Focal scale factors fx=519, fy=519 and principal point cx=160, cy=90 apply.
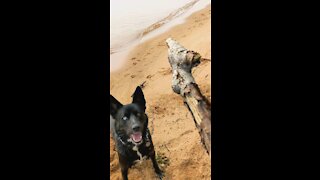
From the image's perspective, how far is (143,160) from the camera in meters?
3.98

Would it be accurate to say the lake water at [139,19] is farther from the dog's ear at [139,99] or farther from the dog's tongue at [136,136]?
the dog's tongue at [136,136]

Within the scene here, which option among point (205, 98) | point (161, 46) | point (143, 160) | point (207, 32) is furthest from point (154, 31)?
point (143, 160)

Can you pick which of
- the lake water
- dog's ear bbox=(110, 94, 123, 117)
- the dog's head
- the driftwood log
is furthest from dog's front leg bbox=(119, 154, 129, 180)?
the lake water

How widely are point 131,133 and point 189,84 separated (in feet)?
1.98

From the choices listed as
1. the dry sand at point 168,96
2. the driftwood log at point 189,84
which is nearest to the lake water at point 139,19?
the dry sand at point 168,96

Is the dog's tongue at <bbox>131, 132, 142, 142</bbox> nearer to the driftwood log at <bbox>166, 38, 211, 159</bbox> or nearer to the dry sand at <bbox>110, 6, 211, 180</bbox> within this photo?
the dry sand at <bbox>110, 6, 211, 180</bbox>

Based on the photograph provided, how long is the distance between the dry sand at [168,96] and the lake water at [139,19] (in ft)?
0.20

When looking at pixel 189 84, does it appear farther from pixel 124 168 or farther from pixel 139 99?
pixel 124 168

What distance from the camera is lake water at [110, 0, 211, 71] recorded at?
13.7 feet

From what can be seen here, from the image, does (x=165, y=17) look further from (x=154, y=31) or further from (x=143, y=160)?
(x=143, y=160)

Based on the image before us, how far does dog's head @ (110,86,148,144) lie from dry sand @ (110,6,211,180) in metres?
0.07

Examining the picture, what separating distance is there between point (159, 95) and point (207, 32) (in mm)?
627

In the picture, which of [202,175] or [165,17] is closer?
[202,175]

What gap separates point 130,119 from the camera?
12.8 feet
